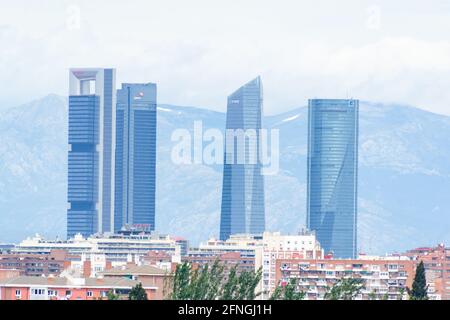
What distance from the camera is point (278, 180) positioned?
104m

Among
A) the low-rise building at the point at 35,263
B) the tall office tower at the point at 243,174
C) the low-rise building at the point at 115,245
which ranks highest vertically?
the tall office tower at the point at 243,174

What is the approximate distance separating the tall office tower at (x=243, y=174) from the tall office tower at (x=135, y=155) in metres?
4.54

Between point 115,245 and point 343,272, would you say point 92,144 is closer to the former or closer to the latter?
point 115,245

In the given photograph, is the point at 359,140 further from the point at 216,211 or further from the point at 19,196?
the point at 19,196

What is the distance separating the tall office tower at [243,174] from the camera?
90562 millimetres

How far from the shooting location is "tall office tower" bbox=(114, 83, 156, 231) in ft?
Result: 305

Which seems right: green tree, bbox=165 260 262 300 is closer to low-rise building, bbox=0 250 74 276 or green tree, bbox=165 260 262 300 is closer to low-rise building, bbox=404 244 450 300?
low-rise building, bbox=404 244 450 300

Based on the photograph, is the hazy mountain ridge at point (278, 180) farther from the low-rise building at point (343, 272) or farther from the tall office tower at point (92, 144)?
the low-rise building at point (343, 272)

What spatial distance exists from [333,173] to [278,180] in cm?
1348

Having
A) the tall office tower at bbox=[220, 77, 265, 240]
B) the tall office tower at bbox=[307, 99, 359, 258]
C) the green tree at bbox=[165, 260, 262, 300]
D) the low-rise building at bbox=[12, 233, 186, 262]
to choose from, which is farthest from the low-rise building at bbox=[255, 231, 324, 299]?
the green tree at bbox=[165, 260, 262, 300]

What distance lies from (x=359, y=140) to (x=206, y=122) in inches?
500

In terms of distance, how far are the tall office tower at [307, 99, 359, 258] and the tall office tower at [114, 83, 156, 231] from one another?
9501mm

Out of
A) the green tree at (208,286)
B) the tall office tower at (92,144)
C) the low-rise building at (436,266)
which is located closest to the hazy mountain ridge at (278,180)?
the tall office tower at (92,144)
